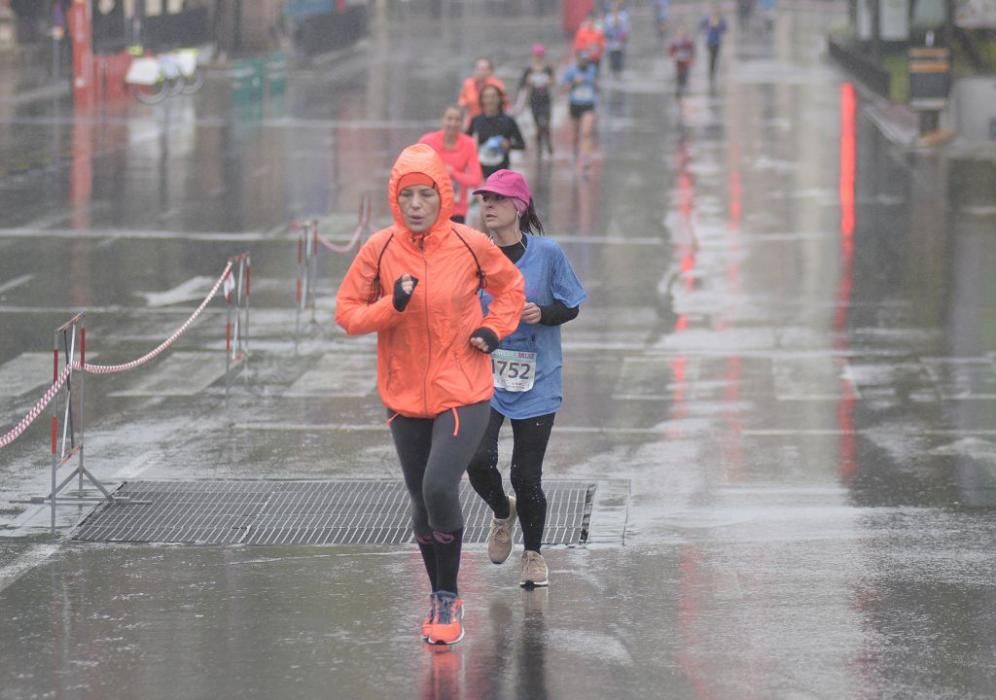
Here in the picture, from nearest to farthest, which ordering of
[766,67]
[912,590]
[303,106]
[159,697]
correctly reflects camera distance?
[159,697], [912,590], [303,106], [766,67]

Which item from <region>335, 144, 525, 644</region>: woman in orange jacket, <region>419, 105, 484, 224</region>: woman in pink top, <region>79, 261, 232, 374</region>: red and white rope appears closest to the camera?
<region>335, 144, 525, 644</region>: woman in orange jacket

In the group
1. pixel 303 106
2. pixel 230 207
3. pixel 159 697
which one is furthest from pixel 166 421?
pixel 303 106

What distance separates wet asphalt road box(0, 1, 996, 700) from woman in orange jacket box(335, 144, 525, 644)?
0.71 metres

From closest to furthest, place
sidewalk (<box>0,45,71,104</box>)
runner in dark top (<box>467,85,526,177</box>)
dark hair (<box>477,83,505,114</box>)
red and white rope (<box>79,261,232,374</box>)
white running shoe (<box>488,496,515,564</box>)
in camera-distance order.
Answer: white running shoe (<box>488,496,515,564</box>) < red and white rope (<box>79,261,232,374</box>) < dark hair (<box>477,83,505,114</box>) < runner in dark top (<box>467,85,526,177</box>) < sidewalk (<box>0,45,71,104</box>)

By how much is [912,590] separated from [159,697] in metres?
3.34

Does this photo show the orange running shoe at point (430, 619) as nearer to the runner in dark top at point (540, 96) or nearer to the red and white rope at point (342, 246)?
the red and white rope at point (342, 246)

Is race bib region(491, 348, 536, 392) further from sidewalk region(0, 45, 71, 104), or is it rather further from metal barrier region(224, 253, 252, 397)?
sidewalk region(0, 45, 71, 104)

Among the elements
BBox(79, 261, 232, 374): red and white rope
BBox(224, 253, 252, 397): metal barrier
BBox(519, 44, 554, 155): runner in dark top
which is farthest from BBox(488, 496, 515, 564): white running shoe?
BBox(519, 44, 554, 155): runner in dark top

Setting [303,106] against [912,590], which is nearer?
[912,590]

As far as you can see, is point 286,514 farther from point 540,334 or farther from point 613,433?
point 613,433

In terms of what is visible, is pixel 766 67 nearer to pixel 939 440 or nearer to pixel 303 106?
pixel 303 106

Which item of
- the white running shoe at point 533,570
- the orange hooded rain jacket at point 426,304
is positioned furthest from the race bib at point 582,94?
the orange hooded rain jacket at point 426,304

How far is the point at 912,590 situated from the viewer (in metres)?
8.38

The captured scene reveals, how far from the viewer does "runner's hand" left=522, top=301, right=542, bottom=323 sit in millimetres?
7969
